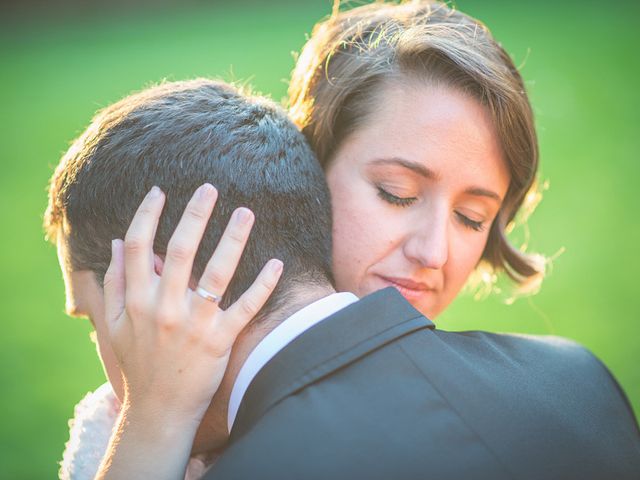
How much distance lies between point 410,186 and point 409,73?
0.50 metres

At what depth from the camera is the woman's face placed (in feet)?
8.95

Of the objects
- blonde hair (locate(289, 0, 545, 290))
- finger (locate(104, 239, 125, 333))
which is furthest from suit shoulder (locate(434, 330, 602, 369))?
finger (locate(104, 239, 125, 333))

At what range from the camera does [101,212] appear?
2.27m

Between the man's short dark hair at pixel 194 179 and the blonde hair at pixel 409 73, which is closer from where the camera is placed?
the man's short dark hair at pixel 194 179

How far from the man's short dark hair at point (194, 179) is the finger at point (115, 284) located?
0.07m

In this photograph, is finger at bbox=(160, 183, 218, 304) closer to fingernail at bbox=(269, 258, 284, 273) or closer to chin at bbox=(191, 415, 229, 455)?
fingernail at bbox=(269, 258, 284, 273)

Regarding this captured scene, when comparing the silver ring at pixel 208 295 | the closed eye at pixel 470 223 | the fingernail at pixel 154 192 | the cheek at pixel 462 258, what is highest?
the fingernail at pixel 154 192

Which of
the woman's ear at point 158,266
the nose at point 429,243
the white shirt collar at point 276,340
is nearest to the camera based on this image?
the white shirt collar at point 276,340

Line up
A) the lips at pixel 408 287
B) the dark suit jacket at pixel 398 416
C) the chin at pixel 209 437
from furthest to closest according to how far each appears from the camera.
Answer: the lips at pixel 408 287 < the chin at pixel 209 437 < the dark suit jacket at pixel 398 416

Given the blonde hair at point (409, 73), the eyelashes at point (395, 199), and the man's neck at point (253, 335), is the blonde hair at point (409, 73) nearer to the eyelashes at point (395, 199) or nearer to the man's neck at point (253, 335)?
the eyelashes at point (395, 199)

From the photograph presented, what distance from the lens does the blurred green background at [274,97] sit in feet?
18.5

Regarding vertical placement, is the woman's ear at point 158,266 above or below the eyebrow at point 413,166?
below

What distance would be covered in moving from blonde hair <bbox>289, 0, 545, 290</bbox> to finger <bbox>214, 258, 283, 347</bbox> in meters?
0.98

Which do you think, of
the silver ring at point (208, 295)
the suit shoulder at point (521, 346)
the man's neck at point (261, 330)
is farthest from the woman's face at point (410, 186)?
the silver ring at point (208, 295)
